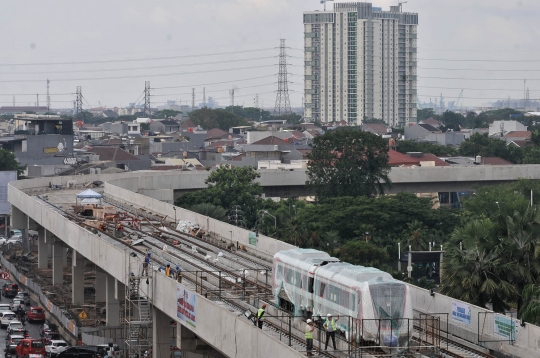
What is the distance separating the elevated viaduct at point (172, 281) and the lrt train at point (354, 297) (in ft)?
6.24

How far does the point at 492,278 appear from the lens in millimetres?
36281

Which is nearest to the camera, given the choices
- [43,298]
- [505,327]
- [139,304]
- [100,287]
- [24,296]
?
[505,327]

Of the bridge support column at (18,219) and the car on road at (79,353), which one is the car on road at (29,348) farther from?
the bridge support column at (18,219)

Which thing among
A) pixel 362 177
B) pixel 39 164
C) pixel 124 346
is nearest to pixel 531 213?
pixel 124 346

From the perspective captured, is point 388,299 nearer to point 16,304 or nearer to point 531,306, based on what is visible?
point 531,306

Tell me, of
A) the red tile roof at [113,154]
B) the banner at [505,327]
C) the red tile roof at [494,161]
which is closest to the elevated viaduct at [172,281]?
the banner at [505,327]

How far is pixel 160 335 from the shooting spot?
136ft

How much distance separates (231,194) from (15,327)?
34560 millimetres

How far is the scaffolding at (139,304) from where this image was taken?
4044 cm

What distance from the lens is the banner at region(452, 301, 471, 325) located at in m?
31.3

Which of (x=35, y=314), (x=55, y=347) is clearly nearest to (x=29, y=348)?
(x=55, y=347)

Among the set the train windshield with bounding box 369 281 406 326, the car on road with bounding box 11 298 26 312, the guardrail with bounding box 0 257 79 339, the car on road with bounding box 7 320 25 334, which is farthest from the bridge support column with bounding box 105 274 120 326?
the train windshield with bounding box 369 281 406 326

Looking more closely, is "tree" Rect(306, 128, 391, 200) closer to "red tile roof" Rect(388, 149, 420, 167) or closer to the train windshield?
"red tile roof" Rect(388, 149, 420, 167)

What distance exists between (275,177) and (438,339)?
67.5 metres
